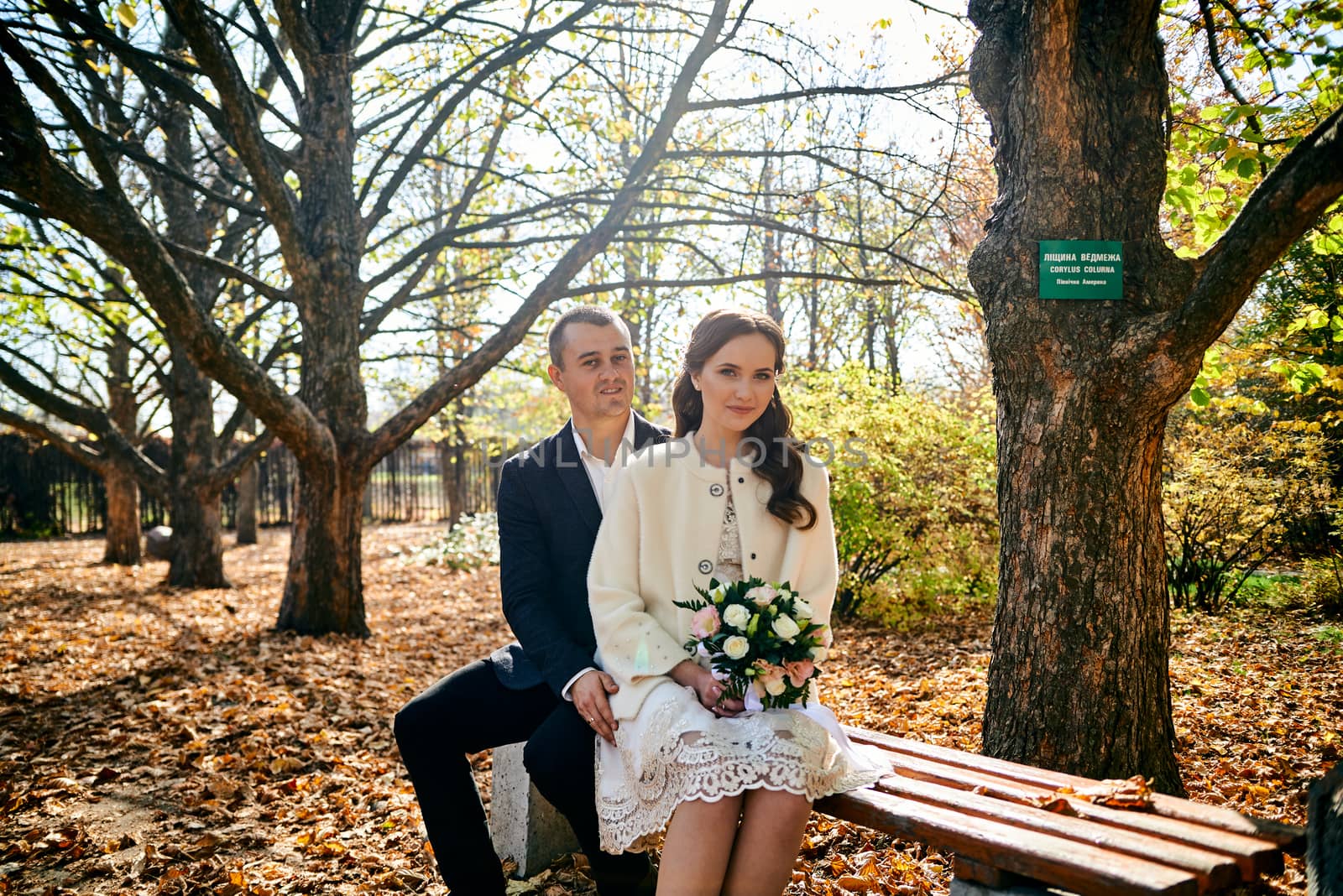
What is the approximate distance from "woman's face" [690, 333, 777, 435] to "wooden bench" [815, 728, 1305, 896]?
3.79 feet

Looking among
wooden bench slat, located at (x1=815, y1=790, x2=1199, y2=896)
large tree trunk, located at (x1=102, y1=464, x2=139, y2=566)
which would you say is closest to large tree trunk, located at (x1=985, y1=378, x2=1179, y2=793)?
wooden bench slat, located at (x1=815, y1=790, x2=1199, y2=896)

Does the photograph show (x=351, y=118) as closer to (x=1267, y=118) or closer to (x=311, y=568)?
(x=311, y=568)

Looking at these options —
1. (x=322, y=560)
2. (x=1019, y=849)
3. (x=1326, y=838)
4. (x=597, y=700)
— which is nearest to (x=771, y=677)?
(x=597, y=700)

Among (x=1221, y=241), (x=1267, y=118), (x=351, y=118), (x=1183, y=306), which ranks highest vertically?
(x=351, y=118)

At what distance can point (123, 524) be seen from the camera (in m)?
11.6

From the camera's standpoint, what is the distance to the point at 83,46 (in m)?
7.16

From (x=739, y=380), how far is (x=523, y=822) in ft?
6.24

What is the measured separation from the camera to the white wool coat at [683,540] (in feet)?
8.70

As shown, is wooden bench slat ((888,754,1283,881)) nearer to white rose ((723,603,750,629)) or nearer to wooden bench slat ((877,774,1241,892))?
wooden bench slat ((877,774,1241,892))

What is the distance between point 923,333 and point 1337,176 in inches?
599

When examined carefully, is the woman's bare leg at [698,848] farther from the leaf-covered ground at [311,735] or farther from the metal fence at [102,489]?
the metal fence at [102,489]

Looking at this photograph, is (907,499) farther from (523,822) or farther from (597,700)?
(597,700)

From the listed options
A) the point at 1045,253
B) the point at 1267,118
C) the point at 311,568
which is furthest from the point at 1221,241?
the point at 311,568

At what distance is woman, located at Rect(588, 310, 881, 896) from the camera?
217 cm
